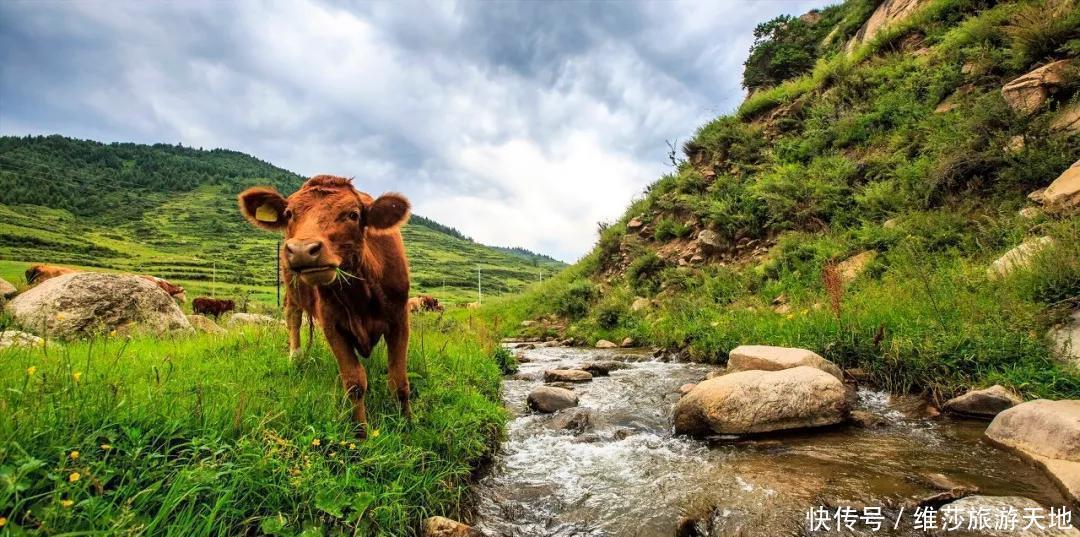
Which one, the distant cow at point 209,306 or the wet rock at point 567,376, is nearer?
the wet rock at point 567,376

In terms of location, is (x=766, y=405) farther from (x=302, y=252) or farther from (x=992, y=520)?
(x=302, y=252)

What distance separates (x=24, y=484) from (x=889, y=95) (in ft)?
63.6

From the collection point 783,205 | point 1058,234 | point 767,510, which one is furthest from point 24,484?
point 783,205

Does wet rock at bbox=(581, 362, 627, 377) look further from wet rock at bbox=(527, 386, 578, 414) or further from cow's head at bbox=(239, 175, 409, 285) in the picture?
cow's head at bbox=(239, 175, 409, 285)

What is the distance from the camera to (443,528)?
315 centimetres

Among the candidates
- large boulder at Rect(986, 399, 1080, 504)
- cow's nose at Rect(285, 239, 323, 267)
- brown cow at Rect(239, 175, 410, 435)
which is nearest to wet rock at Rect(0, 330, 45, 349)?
brown cow at Rect(239, 175, 410, 435)

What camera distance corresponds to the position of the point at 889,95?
14.6 meters

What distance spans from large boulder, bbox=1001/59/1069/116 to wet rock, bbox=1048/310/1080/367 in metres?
6.43

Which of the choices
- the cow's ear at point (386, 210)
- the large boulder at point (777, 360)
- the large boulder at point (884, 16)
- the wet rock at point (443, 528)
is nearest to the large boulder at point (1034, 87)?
the large boulder at point (777, 360)

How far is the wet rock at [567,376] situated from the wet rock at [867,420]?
454 centimetres

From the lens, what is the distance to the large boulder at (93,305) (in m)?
6.89

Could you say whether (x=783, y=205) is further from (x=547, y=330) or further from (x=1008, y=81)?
(x=547, y=330)

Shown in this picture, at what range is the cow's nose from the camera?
115 inches

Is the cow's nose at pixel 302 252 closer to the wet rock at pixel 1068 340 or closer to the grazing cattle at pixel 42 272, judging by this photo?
the wet rock at pixel 1068 340
